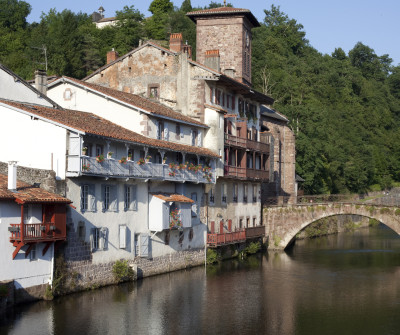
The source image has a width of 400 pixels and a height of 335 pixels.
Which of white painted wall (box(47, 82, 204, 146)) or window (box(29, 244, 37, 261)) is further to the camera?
white painted wall (box(47, 82, 204, 146))

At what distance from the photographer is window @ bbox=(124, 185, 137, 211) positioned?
40906mm

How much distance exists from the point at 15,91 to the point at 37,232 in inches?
473

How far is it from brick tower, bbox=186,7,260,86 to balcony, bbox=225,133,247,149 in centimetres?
1215

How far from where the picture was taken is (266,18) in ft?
497

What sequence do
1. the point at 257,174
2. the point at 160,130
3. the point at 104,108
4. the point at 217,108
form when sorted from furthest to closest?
the point at 257,174 → the point at 217,108 → the point at 160,130 → the point at 104,108

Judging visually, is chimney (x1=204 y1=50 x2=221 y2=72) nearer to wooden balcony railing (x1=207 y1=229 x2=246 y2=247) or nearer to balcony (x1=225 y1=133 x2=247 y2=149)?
balcony (x1=225 y1=133 x2=247 y2=149)

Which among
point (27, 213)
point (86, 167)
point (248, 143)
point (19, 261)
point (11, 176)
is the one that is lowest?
point (19, 261)

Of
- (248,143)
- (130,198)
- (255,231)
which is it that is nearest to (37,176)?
(130,198)

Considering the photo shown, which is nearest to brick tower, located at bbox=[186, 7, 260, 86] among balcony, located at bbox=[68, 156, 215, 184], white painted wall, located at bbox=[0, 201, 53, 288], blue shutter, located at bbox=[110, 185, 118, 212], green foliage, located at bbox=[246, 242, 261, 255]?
green foliage, located at bbox=[246, 242, 261, 255]

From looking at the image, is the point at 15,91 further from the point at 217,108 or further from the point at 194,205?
the point at 217,108

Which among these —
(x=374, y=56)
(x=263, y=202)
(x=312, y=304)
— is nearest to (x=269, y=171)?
(x=263, y=202)

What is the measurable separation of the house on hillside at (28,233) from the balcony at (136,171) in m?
2.54

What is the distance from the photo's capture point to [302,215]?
197ft

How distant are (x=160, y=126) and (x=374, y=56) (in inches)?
5488
